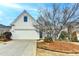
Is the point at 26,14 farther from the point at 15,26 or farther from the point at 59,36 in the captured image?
the point at 59,36

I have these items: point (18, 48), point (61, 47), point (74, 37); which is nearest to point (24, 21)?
point (18, 48)

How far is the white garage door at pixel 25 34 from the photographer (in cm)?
329

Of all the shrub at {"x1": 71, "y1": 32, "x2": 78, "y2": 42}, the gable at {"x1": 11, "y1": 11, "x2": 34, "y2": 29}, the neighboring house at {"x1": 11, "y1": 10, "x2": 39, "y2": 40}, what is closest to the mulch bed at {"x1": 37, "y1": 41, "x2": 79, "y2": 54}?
the shrub at {"x1": 71, "y1": 32, "x2": 78, "y2": 42}

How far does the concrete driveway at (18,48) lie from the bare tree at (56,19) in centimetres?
33

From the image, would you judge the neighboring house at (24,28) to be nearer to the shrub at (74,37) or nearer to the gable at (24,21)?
the gable at (24,21)

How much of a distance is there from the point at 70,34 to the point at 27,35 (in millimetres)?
659

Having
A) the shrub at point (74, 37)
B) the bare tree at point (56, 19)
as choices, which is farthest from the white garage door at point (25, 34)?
the shrub at point (74, 37)

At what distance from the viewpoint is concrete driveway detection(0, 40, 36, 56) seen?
128 inches

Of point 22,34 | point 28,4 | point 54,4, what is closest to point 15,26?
point 22,34

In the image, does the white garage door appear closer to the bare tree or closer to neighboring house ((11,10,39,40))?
neighboring house ((11,10,39,40))

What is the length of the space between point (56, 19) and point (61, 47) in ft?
1.42

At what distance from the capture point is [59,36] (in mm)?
3293

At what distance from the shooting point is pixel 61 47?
3.28 m

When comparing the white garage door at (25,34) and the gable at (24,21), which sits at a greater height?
the gable at (24,21)
